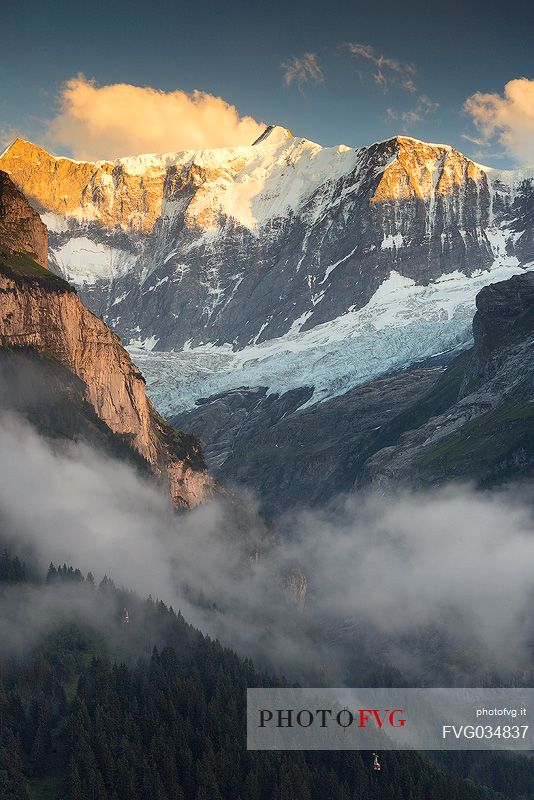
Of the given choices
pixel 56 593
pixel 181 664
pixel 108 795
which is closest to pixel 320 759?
pixel 181 664

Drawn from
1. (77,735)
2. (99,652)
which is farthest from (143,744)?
(99,652)

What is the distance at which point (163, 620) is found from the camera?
7003 inches

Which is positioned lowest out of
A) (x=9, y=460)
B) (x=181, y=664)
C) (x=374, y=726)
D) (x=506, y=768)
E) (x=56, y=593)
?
(x=506, y=768)

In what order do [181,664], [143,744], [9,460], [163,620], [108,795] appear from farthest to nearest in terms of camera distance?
1. [9,460]
2. [163,620]
3. [181,664]
4. [143,744]
5. [108,795]

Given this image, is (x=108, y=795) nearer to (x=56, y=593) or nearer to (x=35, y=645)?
(x=35, y=645)

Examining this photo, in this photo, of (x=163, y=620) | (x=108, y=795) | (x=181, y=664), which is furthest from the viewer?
(x=163, y=620)

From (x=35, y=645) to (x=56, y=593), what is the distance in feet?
47.5

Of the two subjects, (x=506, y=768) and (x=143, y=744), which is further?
(x=506, y=768)

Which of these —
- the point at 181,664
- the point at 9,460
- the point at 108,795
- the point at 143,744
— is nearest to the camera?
the point at 108,795

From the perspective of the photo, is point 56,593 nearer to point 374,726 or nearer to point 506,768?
point 374,726

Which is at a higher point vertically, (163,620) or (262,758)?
(163,620)

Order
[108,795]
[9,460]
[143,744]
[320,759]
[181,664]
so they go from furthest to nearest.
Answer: [9,460]
[181,664]
[320,759]
[143,744]
[108,795]

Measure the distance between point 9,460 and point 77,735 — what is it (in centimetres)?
7869

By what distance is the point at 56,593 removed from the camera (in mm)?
166250
